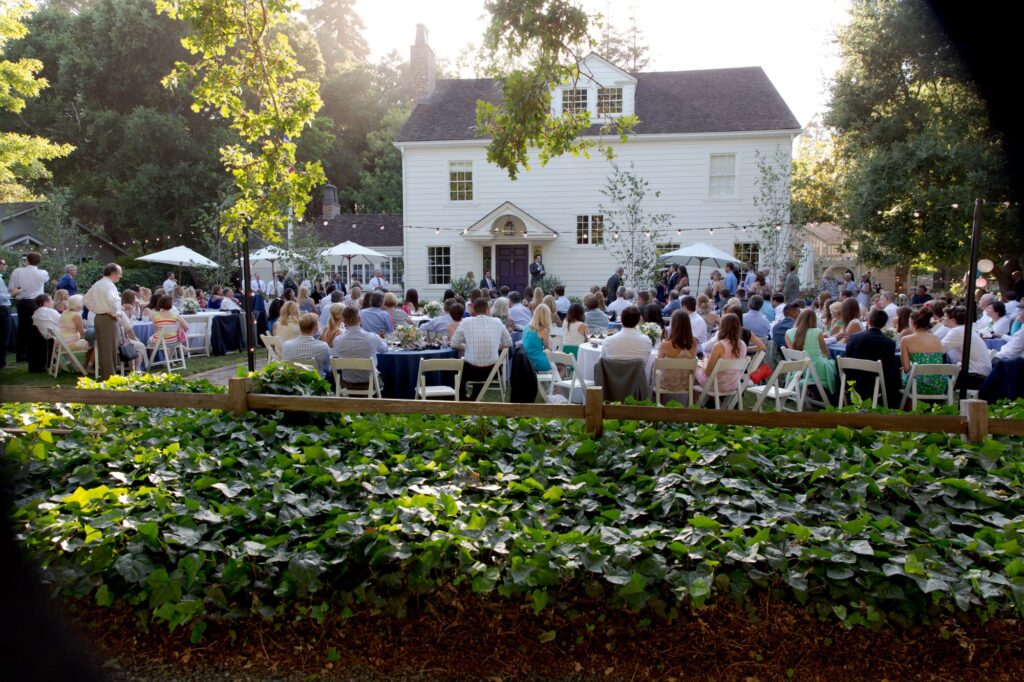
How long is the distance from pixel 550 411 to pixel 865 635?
7.39ft

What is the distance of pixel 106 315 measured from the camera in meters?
11.4

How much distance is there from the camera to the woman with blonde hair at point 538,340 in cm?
970

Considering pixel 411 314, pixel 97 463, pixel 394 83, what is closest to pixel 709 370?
pixel 97 463

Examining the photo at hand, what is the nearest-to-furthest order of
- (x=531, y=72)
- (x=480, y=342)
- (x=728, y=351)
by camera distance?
(x=531, y=72) → (x=728, y=351) → (x=480, y=342)

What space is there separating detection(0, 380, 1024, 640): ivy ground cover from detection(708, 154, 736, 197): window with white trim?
20.9 meters

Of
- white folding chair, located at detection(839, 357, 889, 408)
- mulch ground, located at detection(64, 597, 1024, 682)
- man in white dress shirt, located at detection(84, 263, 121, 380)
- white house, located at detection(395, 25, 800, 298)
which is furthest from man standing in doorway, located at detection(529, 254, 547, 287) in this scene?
mulch ground, located at detection(64, 597, 1024, 682)

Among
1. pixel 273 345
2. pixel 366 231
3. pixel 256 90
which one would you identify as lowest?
pixel 273 345

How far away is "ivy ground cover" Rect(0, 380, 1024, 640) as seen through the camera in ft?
10.9

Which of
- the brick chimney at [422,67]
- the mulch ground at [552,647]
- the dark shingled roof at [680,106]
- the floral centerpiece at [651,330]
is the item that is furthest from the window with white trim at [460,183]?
the mulch ground at [552,647]

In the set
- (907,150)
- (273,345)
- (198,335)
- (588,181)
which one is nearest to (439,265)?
(588,181)

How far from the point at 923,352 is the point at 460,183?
20.2 m

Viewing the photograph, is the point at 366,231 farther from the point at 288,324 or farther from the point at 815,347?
the point at 815,347

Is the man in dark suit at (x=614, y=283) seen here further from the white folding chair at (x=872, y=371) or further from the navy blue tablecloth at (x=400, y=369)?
the white folding chair at (x=872, y=371)

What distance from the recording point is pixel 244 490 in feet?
14.5
